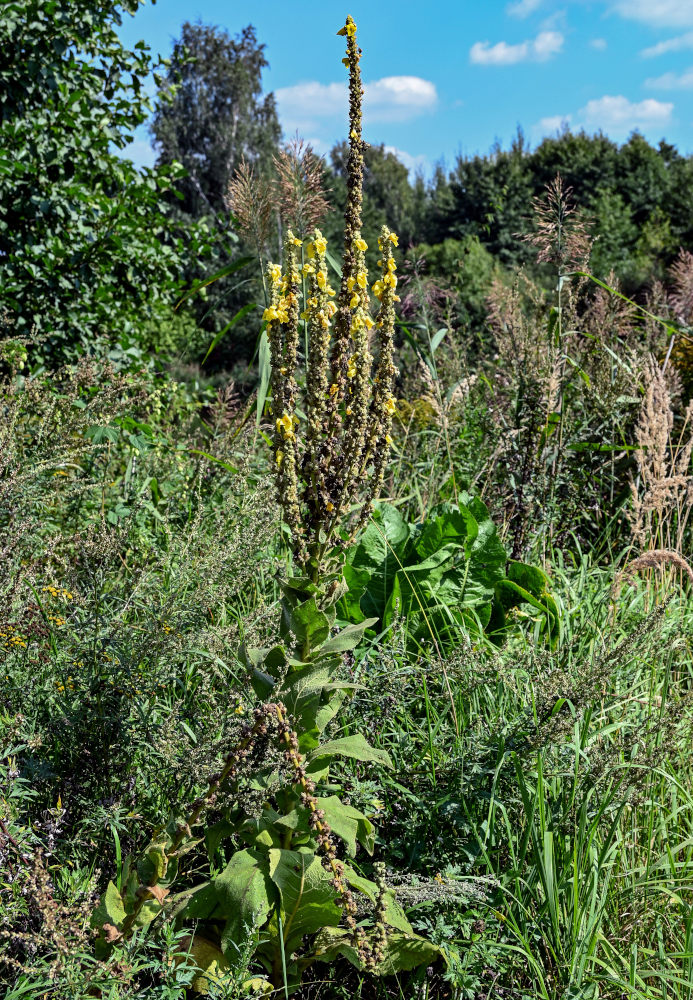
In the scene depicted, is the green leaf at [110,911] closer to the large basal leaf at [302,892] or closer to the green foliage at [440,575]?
the large basal leaf at [302,892]

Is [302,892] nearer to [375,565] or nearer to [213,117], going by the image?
[375,565]

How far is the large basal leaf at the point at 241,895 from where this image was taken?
1982mm

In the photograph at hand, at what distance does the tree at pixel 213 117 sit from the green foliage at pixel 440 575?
2810cm

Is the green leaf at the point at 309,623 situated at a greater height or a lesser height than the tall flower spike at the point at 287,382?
lesser

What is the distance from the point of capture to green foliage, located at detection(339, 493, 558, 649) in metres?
3.47

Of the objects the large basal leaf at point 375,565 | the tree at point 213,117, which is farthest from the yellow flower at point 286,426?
the tree at point 213,117

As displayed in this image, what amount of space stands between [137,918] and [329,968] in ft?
2.59

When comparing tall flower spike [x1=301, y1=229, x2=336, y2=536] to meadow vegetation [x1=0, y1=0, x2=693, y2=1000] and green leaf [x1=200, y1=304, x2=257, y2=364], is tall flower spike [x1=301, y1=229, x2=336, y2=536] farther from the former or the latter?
green leaf [x1=200, y1=304, x2=257, y2=364]

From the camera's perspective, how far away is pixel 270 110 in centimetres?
3144

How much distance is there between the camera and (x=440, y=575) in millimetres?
3572

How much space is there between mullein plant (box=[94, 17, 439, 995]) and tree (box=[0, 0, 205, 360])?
363 centimetres

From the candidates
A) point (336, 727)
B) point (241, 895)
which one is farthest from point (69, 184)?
point (241, 895)

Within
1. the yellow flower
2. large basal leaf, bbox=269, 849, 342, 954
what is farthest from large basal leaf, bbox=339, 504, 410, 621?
large basal leaf, bbox=269, 849, 342, 954

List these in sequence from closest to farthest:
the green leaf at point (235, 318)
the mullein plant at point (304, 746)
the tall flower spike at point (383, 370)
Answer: the mullein plant at point (304, 746), the tall flower spike at point (383, 370), the green leaf at point (235, 318)
